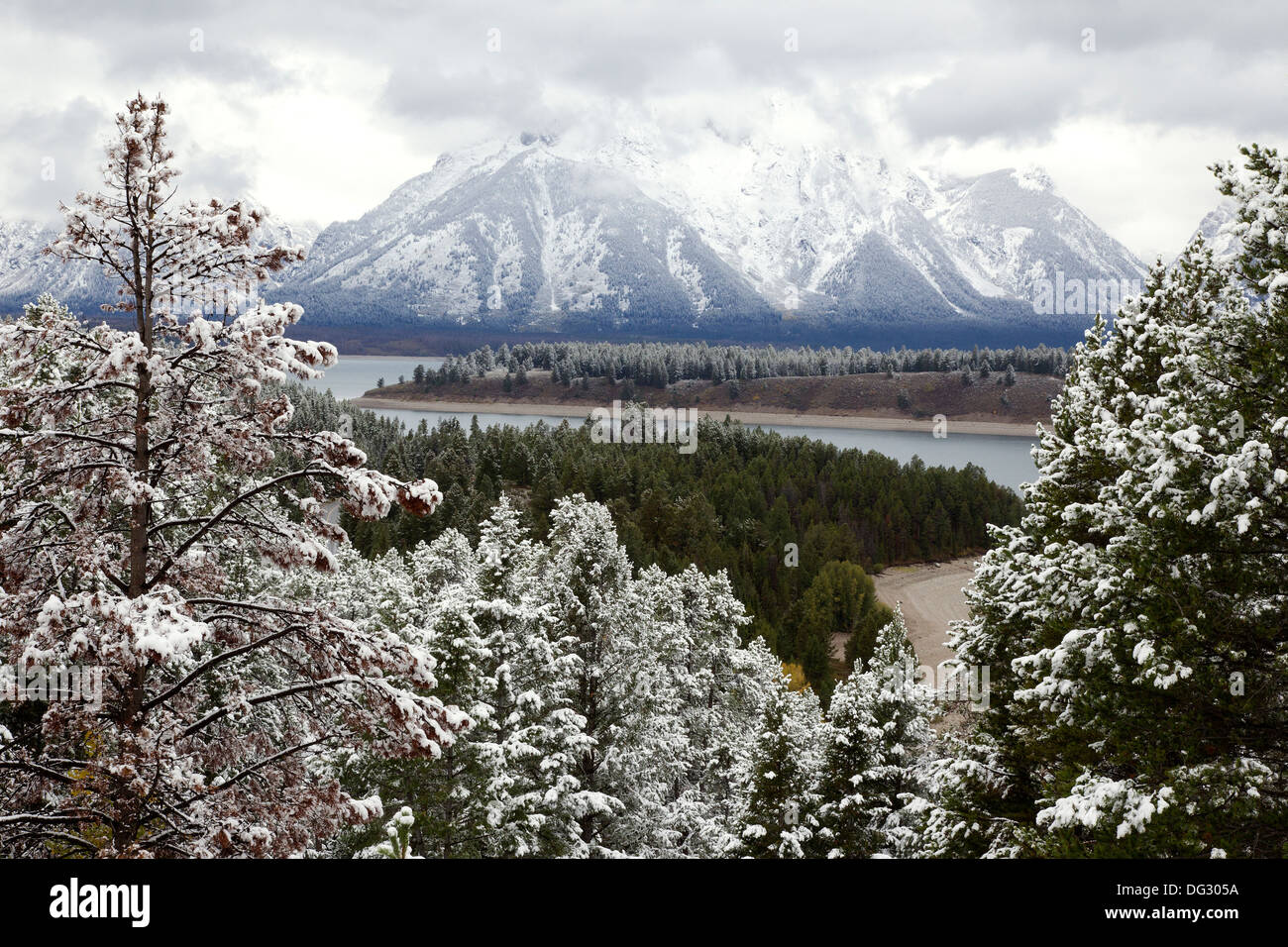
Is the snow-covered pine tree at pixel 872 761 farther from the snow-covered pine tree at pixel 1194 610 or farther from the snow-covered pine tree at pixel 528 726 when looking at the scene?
the snow-covered pine tree at pixel 1194 610

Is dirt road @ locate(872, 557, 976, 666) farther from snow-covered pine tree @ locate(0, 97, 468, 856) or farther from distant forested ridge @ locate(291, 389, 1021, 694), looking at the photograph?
snow-covered pine tree @ locate(0, 97, 468, 856)

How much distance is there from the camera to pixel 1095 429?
12.9 meters

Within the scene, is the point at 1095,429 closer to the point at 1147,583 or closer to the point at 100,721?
the point at 1147,583

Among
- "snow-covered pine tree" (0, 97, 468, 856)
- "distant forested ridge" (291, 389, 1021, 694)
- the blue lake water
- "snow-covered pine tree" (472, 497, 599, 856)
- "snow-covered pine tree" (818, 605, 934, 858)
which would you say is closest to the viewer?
"snow-covered pine tree" (0, 97, 468, 856)

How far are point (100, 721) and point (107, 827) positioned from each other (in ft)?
3.07

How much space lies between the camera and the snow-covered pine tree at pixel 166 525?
666 centimetres

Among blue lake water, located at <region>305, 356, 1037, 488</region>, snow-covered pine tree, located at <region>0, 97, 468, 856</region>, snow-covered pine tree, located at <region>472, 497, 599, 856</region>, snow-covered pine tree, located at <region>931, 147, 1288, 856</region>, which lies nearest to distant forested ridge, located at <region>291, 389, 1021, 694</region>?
blue lake water, located at <region>305, 356, 1037, 488</region>

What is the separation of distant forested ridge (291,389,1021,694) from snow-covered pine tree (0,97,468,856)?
144ft

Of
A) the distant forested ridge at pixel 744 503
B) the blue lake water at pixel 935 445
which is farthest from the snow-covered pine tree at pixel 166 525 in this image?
the blue lake water at pixel 935 445

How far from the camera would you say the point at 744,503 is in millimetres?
81062

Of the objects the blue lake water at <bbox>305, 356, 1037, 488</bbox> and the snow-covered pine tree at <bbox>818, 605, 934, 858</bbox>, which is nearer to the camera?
the snow-covered pine tree at <bbox>818, 605, 934, 858</bbox>

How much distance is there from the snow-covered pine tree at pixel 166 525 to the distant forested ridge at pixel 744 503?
144 ft

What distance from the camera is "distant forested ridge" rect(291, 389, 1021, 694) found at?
62562 mm
